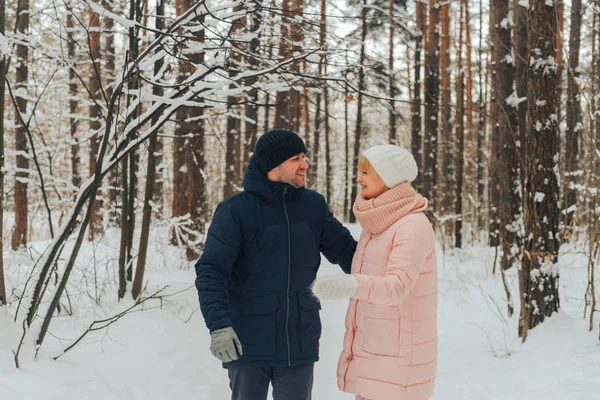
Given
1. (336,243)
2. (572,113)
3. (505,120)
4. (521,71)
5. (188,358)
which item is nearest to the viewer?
(336,243)

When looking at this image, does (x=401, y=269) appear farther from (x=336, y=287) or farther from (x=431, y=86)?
(x=431, y=86)

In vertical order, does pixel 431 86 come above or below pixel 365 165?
above

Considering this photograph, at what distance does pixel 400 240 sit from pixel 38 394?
2.35 meters

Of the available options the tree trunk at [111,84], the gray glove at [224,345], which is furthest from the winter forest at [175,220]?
the gray glove at [224,345]

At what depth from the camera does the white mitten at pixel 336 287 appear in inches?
85.5

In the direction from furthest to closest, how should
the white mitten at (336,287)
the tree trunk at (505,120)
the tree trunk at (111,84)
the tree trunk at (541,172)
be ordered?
1. the tree trunk at (505,120)
2. the tree trunk at (111,84)
3. the tree trunk at (541,172)
4. the white mitten at (336,287)

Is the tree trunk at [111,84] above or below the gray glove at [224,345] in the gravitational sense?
above

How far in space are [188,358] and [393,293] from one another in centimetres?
277

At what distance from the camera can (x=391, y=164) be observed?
8.07ft

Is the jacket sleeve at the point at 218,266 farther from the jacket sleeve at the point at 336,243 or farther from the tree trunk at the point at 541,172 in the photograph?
the tree trunk at the point at 541,172

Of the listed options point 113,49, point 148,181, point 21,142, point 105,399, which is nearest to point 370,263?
point 105,399

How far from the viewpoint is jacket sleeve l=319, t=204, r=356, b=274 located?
9.25 feet

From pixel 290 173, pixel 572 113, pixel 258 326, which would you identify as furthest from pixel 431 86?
pixel 258 326

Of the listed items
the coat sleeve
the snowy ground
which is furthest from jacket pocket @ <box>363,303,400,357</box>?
the snowy ground
